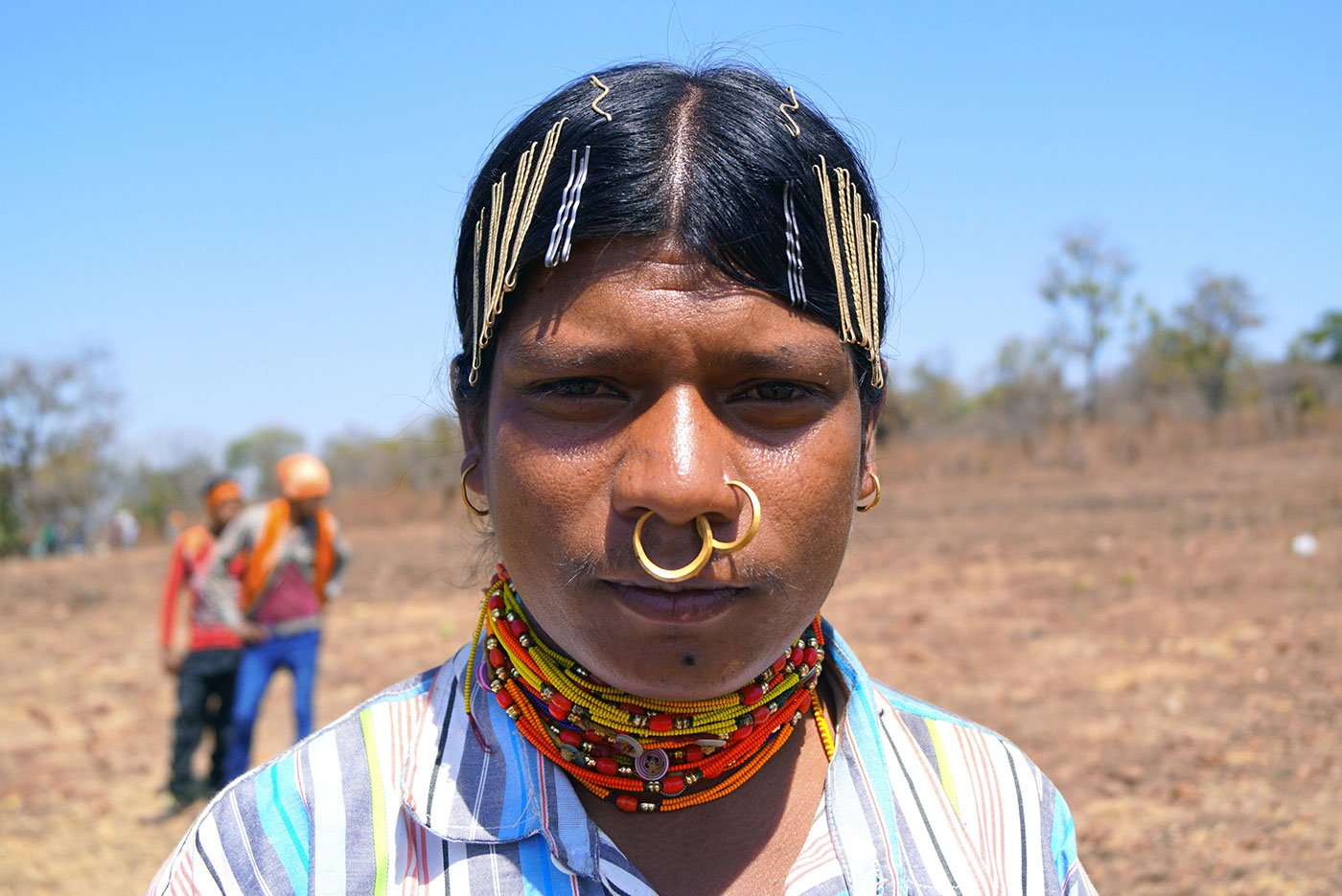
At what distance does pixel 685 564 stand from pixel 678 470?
12 cm

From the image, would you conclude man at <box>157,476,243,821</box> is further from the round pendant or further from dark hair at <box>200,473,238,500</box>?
the round pendant

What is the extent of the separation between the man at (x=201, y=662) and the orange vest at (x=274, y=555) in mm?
310

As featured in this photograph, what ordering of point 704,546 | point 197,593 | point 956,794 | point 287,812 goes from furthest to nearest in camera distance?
point 197,593 < point 956,794 < point 287,812 < point 704,546

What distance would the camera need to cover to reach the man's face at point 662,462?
136cm

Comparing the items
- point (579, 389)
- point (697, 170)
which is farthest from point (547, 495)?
point (697, 170)

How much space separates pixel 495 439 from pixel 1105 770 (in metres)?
6.16

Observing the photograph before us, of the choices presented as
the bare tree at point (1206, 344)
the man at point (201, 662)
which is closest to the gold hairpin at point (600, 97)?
the man at point (201, 662)

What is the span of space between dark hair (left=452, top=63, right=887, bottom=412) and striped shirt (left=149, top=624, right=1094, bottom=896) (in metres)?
0.53

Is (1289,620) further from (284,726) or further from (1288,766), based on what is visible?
(284,726)

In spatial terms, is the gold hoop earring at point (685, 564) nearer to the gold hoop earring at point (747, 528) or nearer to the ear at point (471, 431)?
the gold hoop earring at point (747, 528)

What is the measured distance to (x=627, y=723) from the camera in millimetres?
1517

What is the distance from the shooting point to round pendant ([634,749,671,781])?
154 centimetres

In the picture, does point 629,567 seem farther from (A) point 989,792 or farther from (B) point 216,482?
(B) point 216,482

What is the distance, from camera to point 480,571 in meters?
2.00
